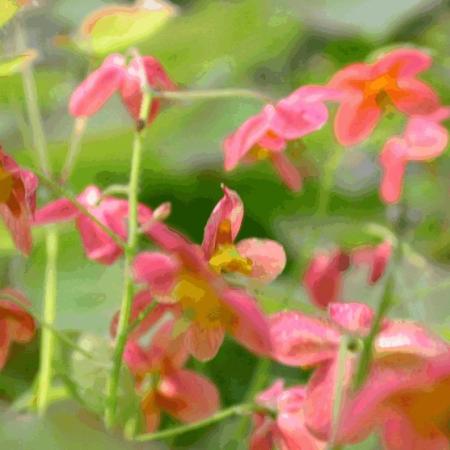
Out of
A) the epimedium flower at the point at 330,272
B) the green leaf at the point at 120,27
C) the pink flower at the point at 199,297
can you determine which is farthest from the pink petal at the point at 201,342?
the green leaf at the point at 120,27

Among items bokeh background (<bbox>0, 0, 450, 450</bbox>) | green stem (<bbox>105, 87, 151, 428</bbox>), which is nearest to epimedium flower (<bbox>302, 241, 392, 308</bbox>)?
bokeh background (<bbox>0, 0, 450, 450</bbox>)

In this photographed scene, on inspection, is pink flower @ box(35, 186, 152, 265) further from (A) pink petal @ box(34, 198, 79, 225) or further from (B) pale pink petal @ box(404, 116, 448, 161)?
(B) pale pink petal @ box(404, 116, 448, 161)

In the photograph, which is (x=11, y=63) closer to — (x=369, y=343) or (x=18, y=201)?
(x=18, y=201)

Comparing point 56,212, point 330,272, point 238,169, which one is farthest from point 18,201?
point 238,169

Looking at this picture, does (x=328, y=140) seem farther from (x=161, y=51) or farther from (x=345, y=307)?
(x=345, y=307)

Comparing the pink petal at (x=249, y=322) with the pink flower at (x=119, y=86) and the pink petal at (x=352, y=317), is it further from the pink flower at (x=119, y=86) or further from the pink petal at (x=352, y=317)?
the pink flower at (x=119, y=86)
